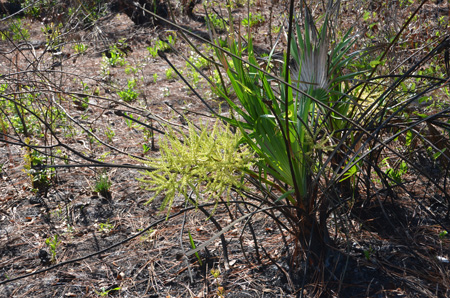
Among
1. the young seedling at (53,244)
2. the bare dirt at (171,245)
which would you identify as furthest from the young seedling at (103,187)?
the young seedling at (53,244)

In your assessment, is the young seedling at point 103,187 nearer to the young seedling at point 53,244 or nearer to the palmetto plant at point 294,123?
the young seedling at point 53,244

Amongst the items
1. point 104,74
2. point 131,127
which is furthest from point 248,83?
point 104,74

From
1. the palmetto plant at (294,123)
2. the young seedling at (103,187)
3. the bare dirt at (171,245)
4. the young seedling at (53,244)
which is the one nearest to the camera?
the palmetto plant at (294,123)

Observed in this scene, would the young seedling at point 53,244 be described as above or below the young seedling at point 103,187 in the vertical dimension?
below

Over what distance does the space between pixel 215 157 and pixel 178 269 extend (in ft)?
3.08

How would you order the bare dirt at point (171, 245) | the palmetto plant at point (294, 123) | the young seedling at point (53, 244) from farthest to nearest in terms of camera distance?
the young seedling at point (53, 244), the bare dirt at point (171, 245), the palmetto plant at point (294, 123)

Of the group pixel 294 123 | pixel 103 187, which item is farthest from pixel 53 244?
pixel 294 123

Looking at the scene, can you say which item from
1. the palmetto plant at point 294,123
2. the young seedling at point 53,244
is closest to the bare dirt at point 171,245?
the young seedling at point 53,244

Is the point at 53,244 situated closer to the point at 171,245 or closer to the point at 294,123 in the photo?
the point at 171,245

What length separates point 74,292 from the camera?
208 centimetres

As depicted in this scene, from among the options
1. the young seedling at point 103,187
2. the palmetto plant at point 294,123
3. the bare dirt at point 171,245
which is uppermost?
the palmetto plant at point 294,123

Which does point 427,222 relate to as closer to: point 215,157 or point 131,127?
point 215,157

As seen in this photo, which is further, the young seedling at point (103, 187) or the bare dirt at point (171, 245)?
the young seedling at point (103, 187)

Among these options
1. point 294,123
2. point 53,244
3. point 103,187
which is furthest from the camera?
point 103,187
